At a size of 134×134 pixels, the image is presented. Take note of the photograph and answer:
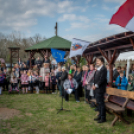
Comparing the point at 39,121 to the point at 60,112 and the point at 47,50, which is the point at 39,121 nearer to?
the point at 60,112

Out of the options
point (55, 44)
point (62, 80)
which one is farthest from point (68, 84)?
point (55, 44)

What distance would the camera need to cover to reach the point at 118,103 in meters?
5.14

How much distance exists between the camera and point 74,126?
14.9 feet

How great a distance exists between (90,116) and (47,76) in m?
5.34

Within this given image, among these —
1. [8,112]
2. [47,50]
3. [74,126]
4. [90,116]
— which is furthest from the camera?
[47,50]

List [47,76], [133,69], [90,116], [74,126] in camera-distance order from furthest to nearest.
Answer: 1. [47,76]
2. [133,69]
3. [90,116]
4. [74,126]

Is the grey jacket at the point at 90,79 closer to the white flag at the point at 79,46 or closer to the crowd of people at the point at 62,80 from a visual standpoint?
the crowd of people at the point at 62,80

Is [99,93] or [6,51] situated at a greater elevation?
[6,51]

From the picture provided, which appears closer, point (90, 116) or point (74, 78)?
point (90, 116)

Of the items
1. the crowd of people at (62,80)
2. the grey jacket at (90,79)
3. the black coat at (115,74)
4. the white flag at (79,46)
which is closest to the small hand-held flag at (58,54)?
the crowd of people at (62,80)

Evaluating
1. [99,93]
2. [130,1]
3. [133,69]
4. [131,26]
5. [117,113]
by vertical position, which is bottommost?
[117,113]

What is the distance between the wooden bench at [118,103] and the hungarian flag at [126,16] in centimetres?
205

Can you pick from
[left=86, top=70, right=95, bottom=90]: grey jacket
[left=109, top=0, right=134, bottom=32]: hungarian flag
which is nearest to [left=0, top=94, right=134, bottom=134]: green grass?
[left=86, top=70, right=95, bottom=90]: grey jacket

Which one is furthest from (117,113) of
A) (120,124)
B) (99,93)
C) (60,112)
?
(60,112)
